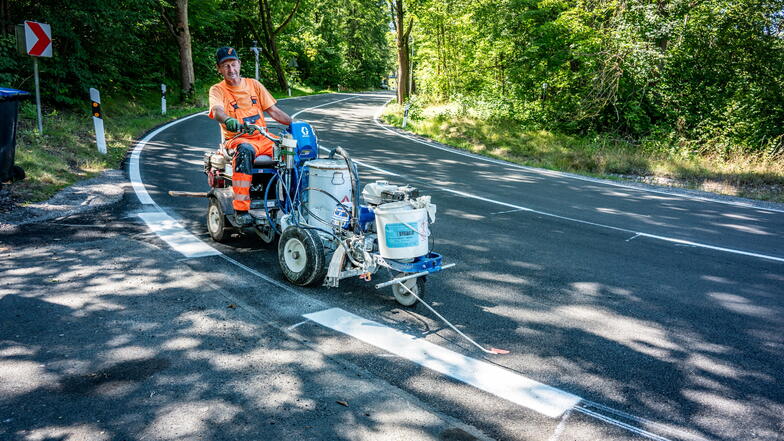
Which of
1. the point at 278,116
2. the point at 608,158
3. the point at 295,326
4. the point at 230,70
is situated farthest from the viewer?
the point at 608,158

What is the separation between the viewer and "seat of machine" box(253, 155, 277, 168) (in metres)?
5.54

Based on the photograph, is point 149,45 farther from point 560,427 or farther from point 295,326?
point 560,427

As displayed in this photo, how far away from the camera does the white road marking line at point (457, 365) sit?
10.2ft

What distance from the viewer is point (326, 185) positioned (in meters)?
4.79

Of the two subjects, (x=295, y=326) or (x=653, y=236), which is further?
(x=653, y=236)

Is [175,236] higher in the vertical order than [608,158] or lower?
lower

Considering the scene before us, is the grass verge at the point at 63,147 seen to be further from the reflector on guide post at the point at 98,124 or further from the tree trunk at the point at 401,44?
the tree trunk at the point at 401,44

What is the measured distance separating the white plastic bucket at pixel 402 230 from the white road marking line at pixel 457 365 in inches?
24.4

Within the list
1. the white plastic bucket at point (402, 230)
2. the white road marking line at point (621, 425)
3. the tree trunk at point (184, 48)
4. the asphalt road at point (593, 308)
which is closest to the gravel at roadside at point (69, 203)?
the asphalt road at point (593, 308)

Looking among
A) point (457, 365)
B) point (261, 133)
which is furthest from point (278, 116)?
point (457, 365)

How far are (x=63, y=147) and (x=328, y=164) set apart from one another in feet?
26.9

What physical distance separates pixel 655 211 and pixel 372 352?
6953 millimetres

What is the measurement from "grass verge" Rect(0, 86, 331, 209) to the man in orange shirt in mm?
3356

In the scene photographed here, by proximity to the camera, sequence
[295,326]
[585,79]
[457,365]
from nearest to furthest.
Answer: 1. [457,365]
2. [295,326]
3. [585,79]
